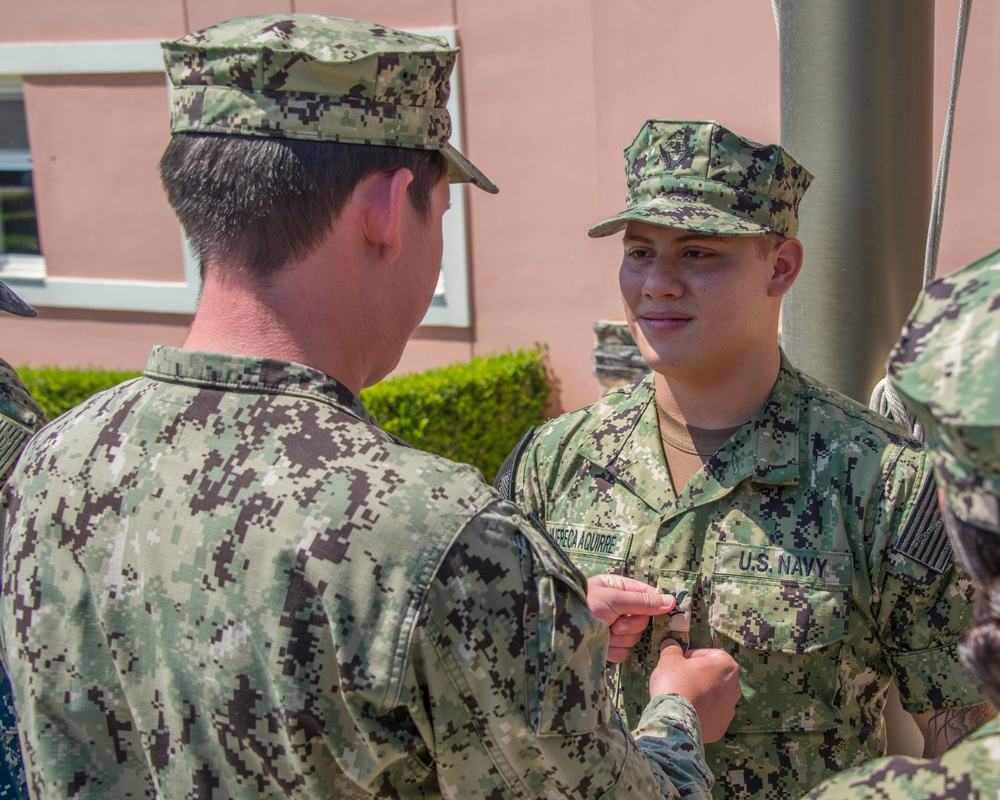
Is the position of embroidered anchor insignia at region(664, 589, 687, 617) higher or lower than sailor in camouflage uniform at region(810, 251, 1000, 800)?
lower

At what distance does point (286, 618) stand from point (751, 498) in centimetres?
134

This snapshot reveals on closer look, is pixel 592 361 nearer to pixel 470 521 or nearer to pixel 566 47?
pixel 566 47

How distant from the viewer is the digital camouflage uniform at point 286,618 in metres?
1.34

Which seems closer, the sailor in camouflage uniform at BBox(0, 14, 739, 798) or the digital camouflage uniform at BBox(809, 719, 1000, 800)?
the digital camouflage uniform at BBox(809, 719, 1000, 800)

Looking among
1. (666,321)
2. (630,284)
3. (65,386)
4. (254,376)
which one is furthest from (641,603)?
(65,386)

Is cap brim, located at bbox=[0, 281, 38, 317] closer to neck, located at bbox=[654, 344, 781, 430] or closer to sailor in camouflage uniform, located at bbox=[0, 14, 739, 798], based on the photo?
sailor in camouflage uniform, located at bbox=[0, 14, 739, 798]

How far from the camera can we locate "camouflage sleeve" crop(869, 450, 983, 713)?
2.14m

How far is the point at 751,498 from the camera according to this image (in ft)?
7.85

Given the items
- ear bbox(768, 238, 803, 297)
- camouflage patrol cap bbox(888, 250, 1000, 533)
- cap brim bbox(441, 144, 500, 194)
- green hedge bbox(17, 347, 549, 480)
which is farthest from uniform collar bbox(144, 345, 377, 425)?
green hedge bbox(17, 347, 549, 480)

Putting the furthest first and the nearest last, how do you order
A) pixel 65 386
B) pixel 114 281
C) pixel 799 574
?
pixel 114 281 → pixel 65 386 → pixel 799 574

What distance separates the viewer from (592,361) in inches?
252

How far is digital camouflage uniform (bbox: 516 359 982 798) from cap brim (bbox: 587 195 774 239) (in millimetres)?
364

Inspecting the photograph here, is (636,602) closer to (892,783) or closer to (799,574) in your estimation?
(799,574)

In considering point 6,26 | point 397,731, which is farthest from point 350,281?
point 6,26
